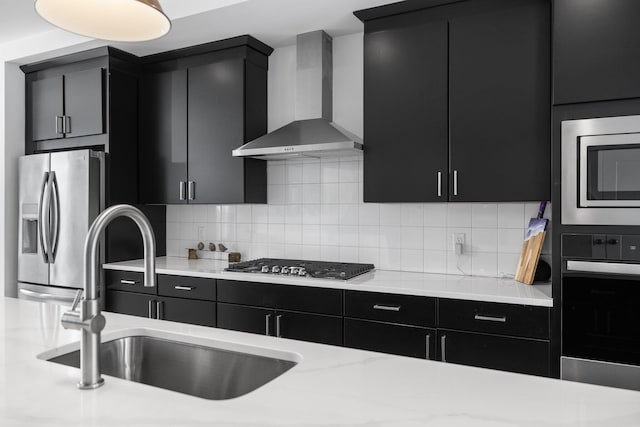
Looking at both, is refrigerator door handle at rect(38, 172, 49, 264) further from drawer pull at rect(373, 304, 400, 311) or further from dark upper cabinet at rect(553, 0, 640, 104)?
dark upper cabinet at rect(553, 0, 640, 104)

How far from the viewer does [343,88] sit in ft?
10.9

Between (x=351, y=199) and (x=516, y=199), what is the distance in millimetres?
1155

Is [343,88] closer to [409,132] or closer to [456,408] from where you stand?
[409,132]

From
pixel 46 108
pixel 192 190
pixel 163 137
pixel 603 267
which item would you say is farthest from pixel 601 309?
pixel 46 108

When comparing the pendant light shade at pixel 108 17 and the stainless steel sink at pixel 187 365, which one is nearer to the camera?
the stainless steel sink at pixel 187 365

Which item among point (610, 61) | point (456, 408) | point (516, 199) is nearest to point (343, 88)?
point (516, 199)

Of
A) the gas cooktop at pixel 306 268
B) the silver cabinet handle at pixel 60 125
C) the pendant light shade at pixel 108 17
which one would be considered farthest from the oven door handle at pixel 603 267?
the silver cabinet handle at pixel 60 125

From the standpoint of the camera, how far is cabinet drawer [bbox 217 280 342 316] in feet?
8.81

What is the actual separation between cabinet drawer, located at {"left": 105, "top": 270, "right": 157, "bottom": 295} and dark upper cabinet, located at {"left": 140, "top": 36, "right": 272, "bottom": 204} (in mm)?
613

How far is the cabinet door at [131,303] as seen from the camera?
130 inches

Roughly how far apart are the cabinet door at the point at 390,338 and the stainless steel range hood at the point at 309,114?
3.53 feet

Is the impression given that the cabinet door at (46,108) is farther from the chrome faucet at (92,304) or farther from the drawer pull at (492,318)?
the drawer pull at (492,318)

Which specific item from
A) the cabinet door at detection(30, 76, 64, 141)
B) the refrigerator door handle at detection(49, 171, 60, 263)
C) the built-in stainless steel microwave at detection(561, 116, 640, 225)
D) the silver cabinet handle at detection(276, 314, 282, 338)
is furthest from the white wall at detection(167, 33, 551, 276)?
the cabinet door at detection(30, 76, 64, 141)

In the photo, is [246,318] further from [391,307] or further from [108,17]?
[108,17]
